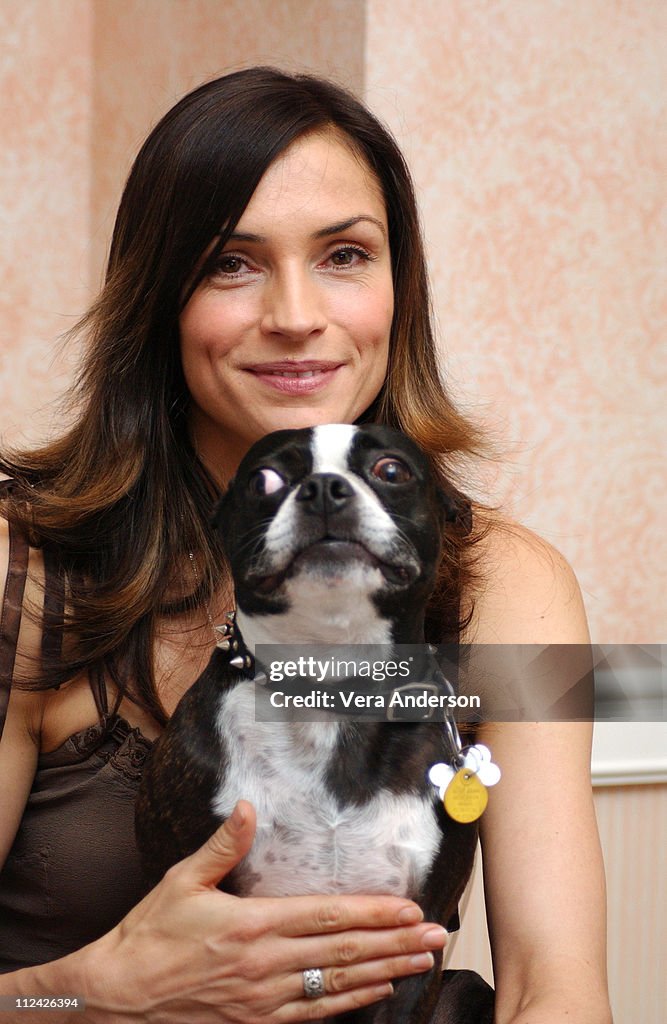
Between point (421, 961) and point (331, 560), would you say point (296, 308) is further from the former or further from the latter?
point (421, 961)

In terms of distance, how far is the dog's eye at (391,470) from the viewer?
2.45 ft

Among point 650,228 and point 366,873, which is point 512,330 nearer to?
point 650,228

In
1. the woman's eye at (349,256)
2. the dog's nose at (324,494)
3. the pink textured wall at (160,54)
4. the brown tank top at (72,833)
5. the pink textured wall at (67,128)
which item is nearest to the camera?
the dog's nose at (324,494)

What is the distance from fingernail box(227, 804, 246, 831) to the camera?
0.73 metres

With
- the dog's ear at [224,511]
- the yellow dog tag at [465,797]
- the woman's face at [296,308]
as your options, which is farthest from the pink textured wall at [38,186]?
the yellow dog tag at [465,797]

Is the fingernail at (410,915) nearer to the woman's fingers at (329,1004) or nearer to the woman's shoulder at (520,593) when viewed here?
the woman's fingers at (329,1004)

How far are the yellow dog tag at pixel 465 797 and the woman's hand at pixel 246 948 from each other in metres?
0.07

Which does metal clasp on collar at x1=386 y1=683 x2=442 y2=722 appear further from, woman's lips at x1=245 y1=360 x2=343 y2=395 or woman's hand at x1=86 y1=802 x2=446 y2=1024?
woman's lips at x1=245 y1=360 x2=343 y2=395

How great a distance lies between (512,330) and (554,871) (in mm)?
1319

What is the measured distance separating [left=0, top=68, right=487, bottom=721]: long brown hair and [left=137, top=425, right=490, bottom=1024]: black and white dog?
0.23 metres

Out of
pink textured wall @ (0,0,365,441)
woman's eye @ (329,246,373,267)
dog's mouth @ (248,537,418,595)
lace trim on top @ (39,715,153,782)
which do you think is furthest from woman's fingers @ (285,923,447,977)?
pink textured wall @ (0,0,365,441)

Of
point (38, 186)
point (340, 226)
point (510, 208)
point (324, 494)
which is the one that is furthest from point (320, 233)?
point (38, 186)

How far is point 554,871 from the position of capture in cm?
106

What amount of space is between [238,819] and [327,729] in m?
0.08
